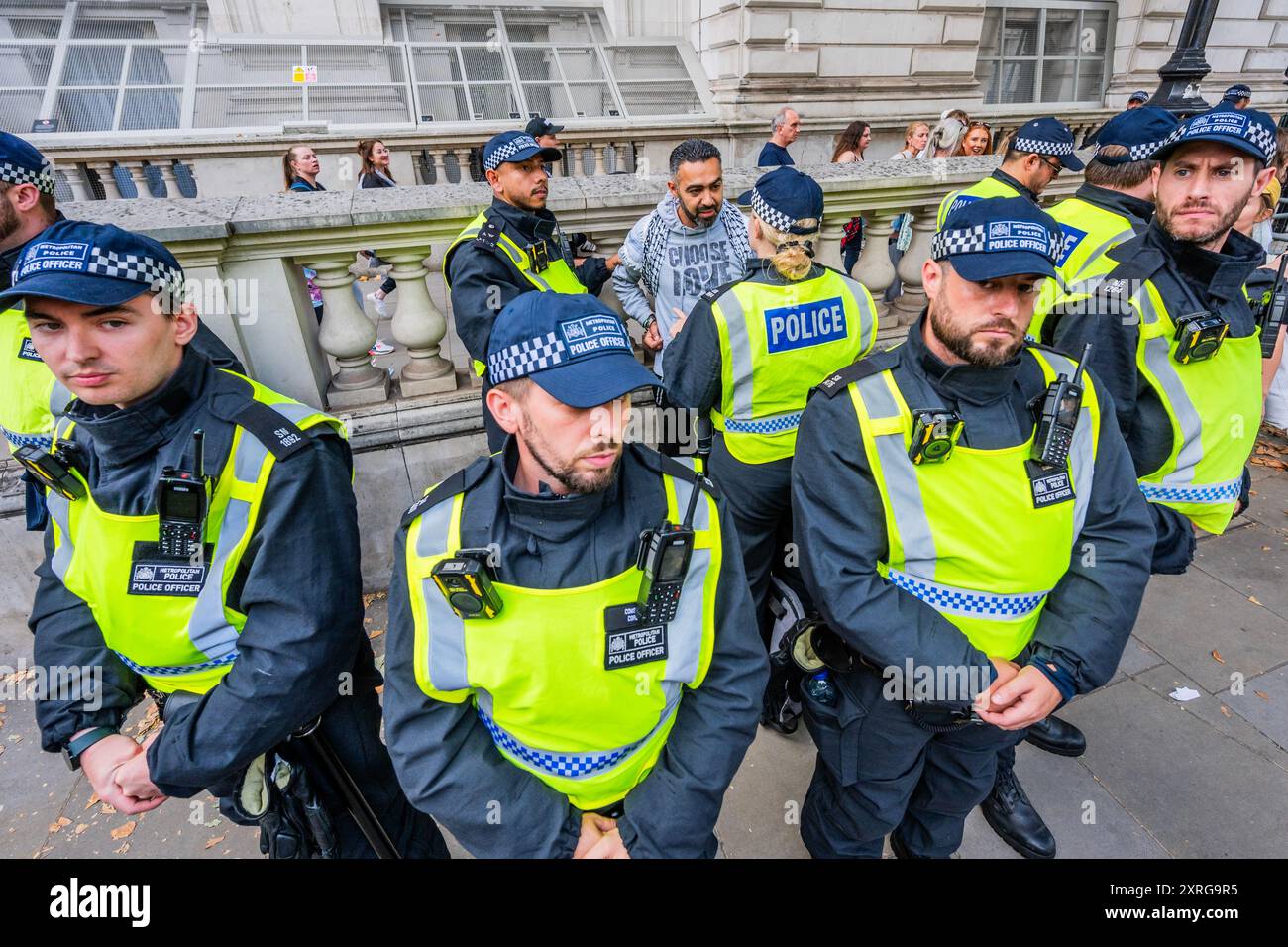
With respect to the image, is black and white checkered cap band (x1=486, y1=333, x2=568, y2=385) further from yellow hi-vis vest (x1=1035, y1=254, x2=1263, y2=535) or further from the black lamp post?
the black lamp post

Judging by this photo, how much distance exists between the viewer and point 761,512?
322 cm

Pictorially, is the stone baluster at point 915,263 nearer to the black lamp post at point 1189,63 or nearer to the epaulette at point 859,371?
the epaulette at point 859,371

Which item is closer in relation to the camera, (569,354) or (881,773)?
(569,354)

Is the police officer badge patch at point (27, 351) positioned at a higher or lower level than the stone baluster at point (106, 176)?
lower

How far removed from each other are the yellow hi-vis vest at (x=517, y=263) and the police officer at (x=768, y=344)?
86 centimetres

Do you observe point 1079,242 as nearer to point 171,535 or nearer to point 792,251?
point 792,251

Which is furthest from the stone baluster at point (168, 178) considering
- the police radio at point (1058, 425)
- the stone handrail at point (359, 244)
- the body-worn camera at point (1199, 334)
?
the body-worn camera at point (1199, 334)

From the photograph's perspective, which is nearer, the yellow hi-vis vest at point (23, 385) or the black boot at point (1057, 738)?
the yellow hi-vis vest at point (23, 385)

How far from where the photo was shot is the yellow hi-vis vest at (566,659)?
64.1 inches

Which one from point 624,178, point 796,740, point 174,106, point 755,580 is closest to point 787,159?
point 624,178

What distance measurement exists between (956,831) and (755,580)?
134cm

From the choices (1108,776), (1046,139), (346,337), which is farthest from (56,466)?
(1046,139)

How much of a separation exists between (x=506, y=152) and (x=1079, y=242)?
297cm

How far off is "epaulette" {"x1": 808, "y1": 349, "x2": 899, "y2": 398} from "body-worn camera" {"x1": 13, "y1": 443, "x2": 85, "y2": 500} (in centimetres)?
225
